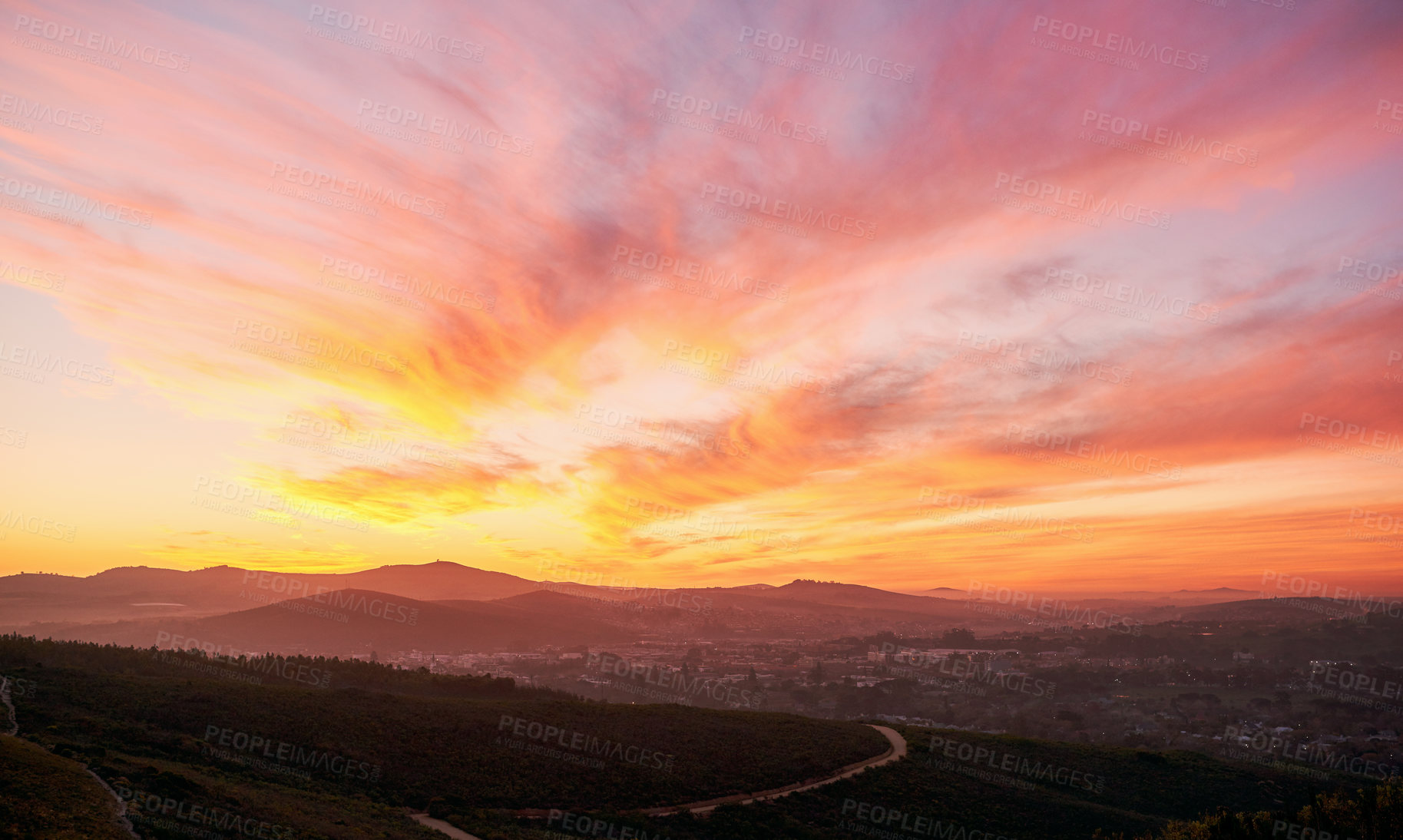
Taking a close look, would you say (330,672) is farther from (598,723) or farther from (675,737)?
(675,737)

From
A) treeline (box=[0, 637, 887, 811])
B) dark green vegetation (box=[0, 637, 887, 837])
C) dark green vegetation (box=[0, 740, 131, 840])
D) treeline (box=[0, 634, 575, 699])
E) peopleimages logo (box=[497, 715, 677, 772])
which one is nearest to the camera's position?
dark green vegetation (box=[0, 740, 131, 840])

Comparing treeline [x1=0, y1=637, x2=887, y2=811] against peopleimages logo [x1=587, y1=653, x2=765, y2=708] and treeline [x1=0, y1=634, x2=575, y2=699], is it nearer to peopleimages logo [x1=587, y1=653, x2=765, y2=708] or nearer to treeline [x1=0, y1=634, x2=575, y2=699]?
treeline [x1=0, y1=634, x2=575, y2=699]

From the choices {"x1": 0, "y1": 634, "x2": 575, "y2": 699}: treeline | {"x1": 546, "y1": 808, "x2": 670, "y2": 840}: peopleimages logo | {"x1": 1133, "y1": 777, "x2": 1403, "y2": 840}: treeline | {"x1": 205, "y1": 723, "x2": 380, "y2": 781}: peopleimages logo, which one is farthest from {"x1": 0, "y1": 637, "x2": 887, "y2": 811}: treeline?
{"x1": 1133, "y1": 777, "x2": 1403, "y2": 840}: treeline

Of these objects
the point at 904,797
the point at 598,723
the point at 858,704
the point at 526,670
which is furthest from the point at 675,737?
the point at 526,670

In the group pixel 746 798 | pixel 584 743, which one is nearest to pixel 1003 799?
pixel 746 798

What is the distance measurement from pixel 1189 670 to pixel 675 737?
182558 millimetres

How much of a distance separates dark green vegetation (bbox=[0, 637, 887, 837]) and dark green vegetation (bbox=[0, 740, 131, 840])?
222 centimetres

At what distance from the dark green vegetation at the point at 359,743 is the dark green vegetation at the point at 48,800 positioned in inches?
87.4

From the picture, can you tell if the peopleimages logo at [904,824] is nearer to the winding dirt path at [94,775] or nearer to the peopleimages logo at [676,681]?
the winding dirt path at [94,775]

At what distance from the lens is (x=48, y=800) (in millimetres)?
21547

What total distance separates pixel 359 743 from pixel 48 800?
98.8 ft

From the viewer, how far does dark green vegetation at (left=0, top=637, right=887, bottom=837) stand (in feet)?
113

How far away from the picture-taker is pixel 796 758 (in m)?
59.8

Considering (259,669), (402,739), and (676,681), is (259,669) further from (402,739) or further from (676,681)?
(676,681)
